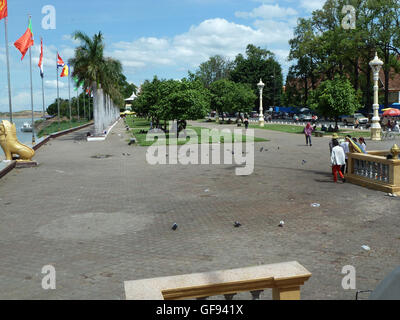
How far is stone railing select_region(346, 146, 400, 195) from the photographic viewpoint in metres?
11.9

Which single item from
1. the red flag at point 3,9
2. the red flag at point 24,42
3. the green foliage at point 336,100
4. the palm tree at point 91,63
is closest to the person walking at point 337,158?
the red flag at point 3,9

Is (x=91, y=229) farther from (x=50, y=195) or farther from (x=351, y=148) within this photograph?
(x=351, y=148)

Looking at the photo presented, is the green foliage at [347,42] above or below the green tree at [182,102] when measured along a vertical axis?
above

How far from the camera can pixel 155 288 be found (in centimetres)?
322

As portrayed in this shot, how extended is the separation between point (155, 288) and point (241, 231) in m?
5.52

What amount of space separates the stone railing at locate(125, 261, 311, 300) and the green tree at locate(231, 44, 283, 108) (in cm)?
8613

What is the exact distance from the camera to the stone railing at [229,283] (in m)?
3.28

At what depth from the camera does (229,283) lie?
3.39 m

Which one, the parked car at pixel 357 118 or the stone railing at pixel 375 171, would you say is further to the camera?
the parked car at pixel 357 118

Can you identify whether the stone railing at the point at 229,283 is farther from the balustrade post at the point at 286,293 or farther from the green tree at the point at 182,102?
the green tree at the point at 182,102

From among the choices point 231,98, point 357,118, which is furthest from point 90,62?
point 357,118

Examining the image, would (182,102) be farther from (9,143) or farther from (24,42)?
(9,143)

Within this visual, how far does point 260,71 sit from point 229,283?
9059 centimetres

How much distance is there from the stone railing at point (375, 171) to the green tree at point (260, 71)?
75258 millimetres
